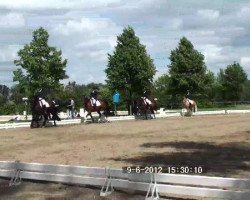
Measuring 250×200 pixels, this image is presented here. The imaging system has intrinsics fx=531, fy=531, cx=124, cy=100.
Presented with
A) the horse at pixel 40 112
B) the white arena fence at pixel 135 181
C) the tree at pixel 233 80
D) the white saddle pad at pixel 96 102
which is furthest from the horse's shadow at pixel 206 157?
the tree at pixel 233 80

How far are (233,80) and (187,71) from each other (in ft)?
68.1

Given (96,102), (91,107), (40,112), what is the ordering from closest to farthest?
(40,112) → (91,107) → (96,102)

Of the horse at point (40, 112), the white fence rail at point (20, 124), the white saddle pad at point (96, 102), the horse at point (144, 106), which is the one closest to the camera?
the horse at point (40, 112)

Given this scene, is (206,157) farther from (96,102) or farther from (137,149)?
(96,102)

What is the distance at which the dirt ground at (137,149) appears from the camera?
13125 millimetres

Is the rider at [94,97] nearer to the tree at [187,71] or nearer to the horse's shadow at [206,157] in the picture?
the horse's shadow at [206,157]

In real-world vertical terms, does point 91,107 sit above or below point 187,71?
below

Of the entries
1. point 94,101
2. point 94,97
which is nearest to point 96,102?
point 94,101

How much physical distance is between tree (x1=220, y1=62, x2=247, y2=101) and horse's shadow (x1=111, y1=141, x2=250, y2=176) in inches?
2633

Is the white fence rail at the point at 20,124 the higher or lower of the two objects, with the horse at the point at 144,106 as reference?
lower

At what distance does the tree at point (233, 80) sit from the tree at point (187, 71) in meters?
17.1

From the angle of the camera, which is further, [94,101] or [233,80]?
[233,80]

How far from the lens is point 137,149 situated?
16.4 meters

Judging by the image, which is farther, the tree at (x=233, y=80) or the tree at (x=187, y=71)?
the tree at (x=233, y=80)
